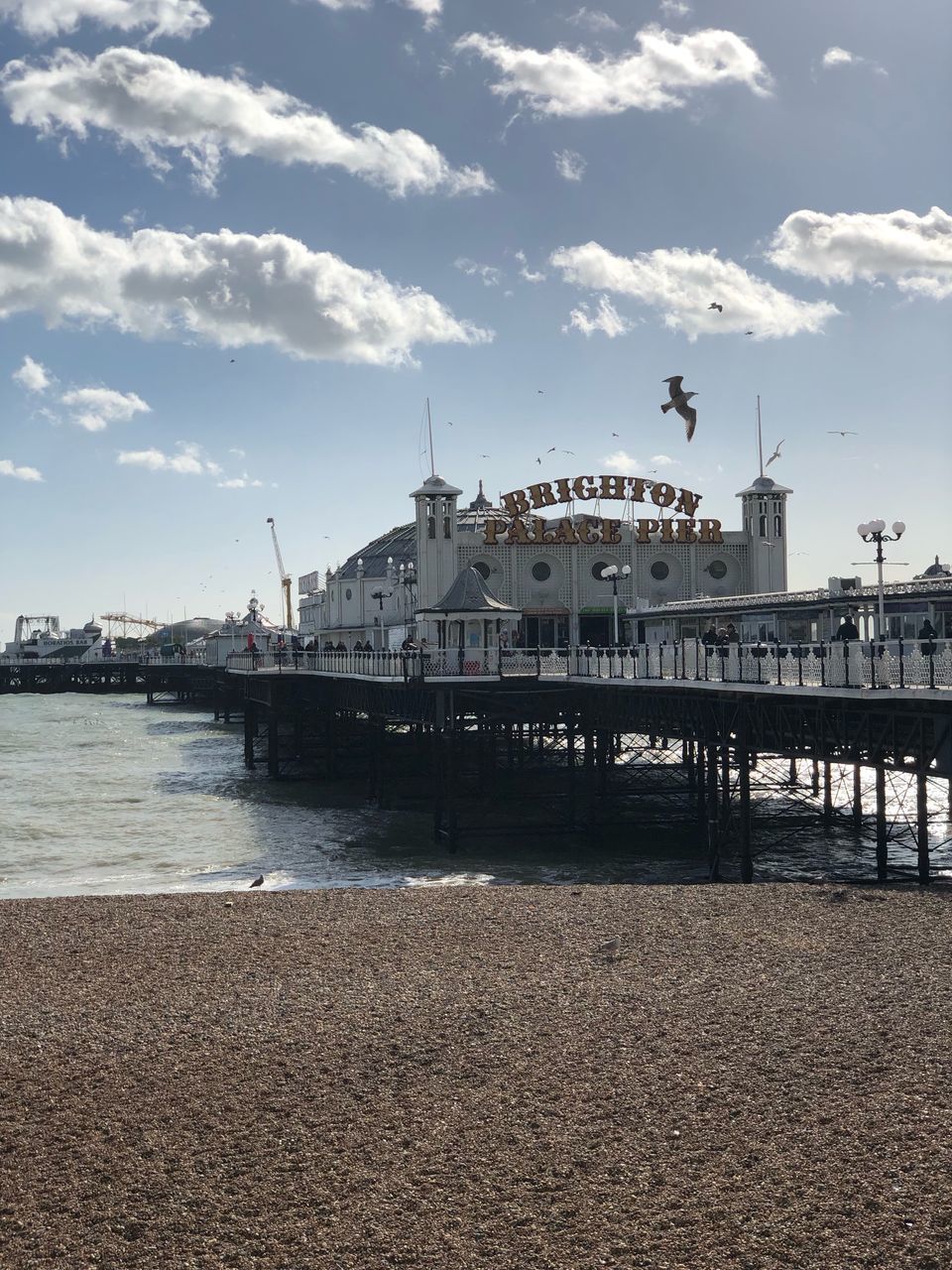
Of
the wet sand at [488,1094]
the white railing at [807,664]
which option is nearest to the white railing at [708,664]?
the white railing at [807,664]

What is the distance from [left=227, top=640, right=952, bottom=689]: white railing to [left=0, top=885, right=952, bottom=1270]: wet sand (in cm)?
406

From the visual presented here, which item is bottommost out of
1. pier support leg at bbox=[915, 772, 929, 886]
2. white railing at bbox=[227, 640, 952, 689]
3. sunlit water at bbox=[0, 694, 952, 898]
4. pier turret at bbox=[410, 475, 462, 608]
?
sunlit water at bbox=[0, 694, 952, 898]

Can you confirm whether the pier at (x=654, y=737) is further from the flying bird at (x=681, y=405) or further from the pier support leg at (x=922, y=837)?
the flying bird at (x=681, y=405)

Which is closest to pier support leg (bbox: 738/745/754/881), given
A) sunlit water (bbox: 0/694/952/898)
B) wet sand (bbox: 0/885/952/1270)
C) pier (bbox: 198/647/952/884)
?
pier (bbox: 198/647/952/884)

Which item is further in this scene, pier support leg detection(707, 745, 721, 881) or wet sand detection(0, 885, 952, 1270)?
pier support leg detection(707, 745, 721, 881)

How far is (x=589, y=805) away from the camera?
35.3 m

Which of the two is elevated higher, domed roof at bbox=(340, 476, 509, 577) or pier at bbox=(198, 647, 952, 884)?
domed roof at bbox=(340, 476, 509, 577)

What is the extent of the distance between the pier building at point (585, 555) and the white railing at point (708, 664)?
28.7 feet

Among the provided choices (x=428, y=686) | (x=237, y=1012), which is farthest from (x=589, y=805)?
(x=237, y=1012)

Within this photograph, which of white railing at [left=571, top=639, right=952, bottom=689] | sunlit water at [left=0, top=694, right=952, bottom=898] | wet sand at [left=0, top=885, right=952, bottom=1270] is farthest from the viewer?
sunlit water at [left=0, top=694, right=952, bottom=898]

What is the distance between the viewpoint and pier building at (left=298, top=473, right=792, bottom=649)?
57.8m

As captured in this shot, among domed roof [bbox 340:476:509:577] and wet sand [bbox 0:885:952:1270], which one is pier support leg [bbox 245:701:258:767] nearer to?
domed roof [bbox 340:476:509:577]

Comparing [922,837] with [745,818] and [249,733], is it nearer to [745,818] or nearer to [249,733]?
[745,818]

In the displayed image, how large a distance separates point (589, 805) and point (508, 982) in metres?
19.3
